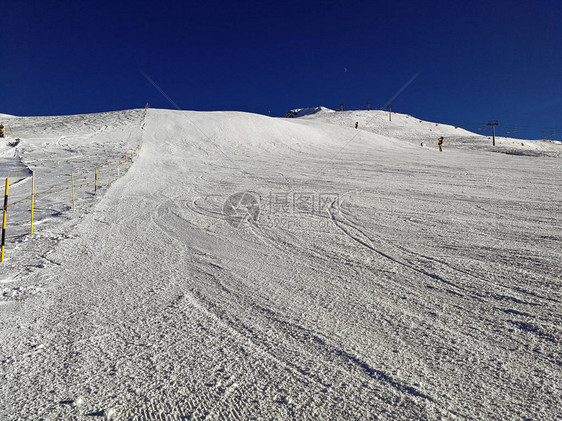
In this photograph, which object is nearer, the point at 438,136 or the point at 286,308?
the point at 286,308

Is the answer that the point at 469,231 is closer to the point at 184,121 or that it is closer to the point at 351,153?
the point at 351,153

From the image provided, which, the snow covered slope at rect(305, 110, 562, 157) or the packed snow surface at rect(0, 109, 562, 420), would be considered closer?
the packed snow surface at rect(0, 109, 562, 420)

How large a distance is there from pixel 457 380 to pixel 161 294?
347 cm

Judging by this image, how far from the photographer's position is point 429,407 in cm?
239

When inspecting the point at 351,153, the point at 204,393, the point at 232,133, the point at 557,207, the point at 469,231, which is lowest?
the point at 204,393

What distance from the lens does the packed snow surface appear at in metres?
2.51

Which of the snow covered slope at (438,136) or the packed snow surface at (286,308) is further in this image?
the snow covered slope at (438,136)

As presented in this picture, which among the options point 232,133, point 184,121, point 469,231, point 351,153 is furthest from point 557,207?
point 184,121

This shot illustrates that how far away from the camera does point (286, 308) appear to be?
392cm

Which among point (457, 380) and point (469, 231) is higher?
point (469, 231)

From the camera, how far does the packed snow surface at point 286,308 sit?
2.51 m

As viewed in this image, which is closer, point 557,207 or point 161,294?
point 161,294

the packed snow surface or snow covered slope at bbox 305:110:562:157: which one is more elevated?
snow covered slope at bbox 305:110:562:157

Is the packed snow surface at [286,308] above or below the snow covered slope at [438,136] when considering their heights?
below
